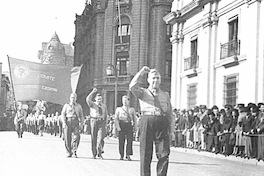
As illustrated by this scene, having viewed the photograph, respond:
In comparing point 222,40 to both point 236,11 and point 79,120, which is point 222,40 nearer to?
point 236,11

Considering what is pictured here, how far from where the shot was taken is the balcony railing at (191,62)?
20.9 m

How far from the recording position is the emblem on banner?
842cm

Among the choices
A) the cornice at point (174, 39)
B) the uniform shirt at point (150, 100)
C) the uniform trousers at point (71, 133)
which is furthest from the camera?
the cornice at point (174, 39)

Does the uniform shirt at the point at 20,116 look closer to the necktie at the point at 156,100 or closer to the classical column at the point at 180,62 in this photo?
the classical column at the point at 180,62

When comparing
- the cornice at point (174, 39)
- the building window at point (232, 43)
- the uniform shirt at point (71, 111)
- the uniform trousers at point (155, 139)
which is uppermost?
the cornice at point (174, 39)

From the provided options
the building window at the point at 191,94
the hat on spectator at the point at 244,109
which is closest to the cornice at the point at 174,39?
the building window at the point at 191,94

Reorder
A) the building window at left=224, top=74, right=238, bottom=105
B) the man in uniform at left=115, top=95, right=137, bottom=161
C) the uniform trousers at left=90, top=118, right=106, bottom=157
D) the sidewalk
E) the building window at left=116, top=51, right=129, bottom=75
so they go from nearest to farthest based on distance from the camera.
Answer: the man in uniform at left=115, top=95, right=137, bottom=161, the uniform trousers at left=90, top=118, right=106, bottom=157, the sidewalk, the building window at left=116, top=51, right=129, bottom=75, the building window at left=224, top=74, right=238, bottom=105

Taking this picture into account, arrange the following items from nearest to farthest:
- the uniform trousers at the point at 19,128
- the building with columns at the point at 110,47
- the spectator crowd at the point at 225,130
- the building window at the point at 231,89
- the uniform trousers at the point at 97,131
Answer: the uniform trousers at the point at 97,131 < the spectator crowd at the point at 225,130 < the building with columns at the point at 110,47 < the building window at the point at 231,89 < the uniform trousers at the point at 19,128

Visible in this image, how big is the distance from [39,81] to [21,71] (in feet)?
1.07

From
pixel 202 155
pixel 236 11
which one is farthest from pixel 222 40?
pixel 202 155

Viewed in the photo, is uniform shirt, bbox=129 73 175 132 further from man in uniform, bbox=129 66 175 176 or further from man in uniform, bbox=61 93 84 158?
man in uniform, bbox=61 93 84 158

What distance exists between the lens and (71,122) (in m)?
11.1

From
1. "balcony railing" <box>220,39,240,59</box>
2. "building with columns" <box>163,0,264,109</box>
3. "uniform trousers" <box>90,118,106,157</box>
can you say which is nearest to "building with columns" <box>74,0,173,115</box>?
"uniform trousers" <box>90,118,106,157</box>

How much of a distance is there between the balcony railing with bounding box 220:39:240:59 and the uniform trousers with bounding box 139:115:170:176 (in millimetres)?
11411
